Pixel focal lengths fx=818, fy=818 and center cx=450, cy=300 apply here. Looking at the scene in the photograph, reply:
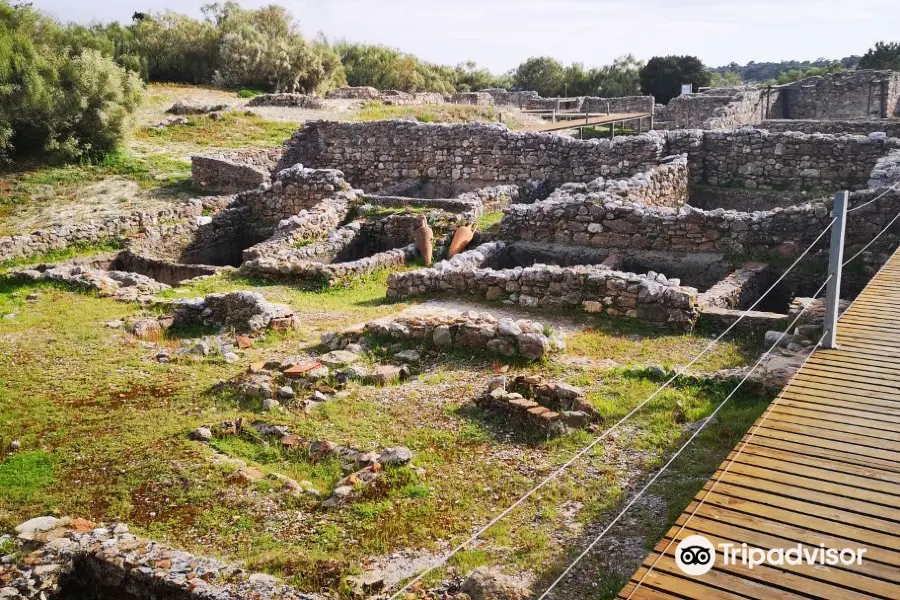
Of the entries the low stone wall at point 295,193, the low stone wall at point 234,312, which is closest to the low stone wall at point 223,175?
the low stone wall at point 295,193

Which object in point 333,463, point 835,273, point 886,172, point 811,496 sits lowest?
point 333,463

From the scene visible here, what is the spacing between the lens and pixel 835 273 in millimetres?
8094

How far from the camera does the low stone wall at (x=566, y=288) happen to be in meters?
11.4

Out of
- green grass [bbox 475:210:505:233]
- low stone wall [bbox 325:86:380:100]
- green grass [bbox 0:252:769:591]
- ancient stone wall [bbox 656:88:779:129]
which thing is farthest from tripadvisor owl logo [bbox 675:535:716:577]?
low stone wall [bbox 325:86:380:100]

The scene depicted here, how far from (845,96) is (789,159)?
52.6 ft

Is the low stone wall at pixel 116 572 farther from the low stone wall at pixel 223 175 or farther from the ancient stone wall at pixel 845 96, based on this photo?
the ancient stone wall at pixel 845 96

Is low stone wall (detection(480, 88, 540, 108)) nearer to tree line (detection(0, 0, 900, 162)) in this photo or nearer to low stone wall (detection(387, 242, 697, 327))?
tree line (detection(0, 0, 900, 162))

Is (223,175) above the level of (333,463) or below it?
above

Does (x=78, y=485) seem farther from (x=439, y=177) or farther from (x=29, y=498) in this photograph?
(x=439, y=177)

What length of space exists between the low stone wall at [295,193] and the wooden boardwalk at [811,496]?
13.9 m

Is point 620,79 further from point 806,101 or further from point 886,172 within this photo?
point 886,172

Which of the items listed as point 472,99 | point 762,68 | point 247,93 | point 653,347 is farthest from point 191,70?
point 762,68

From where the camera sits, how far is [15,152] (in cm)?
2244

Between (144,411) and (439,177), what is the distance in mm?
14305
